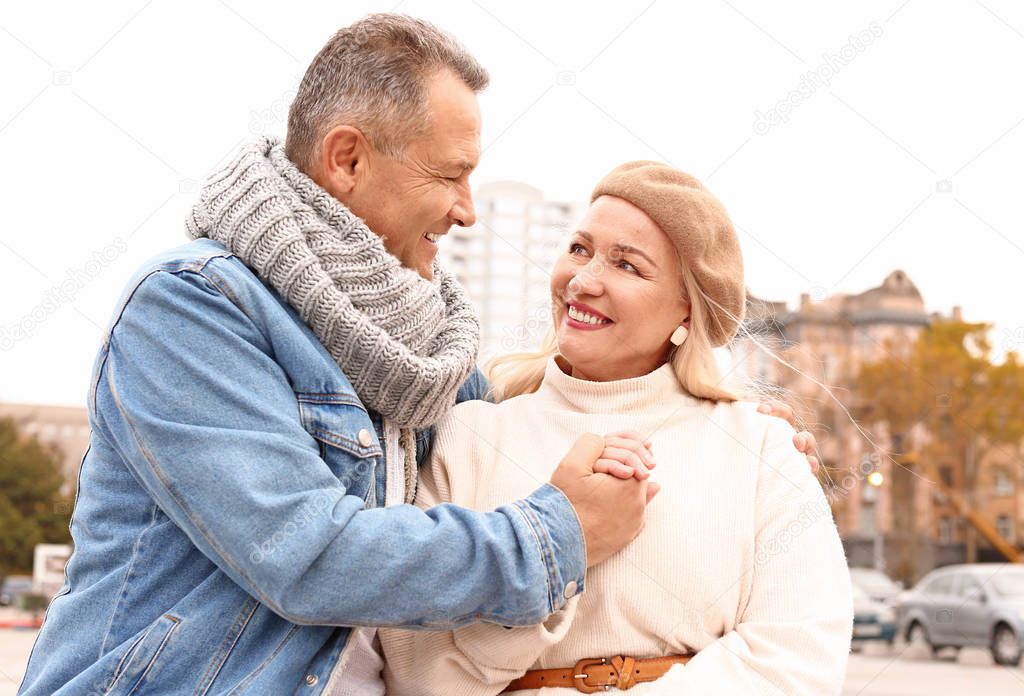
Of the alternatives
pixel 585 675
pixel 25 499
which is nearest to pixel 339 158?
pixel 585 675

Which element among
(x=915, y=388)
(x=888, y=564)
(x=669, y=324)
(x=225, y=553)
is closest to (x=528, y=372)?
(x=669, y=324)

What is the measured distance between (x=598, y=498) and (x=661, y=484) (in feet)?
0.96

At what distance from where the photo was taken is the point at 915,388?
27.3m

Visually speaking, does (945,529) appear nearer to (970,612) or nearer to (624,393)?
(970,612)

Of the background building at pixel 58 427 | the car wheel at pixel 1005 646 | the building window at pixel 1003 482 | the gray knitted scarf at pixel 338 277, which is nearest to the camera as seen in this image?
the gray knitted scarf at pixel 338 277

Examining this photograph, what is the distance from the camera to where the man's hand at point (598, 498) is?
7.14 feet

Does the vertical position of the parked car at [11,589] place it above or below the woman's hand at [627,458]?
below

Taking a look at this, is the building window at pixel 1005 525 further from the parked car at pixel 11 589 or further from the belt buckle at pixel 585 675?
the belt buckle at pixel 585 675

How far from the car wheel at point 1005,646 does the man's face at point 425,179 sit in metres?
14.5

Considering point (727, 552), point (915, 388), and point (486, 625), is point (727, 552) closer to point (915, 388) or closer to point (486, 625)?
point (486, 625)

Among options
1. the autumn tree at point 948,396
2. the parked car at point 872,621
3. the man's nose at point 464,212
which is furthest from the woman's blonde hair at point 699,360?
the autumn tree at point 948,396

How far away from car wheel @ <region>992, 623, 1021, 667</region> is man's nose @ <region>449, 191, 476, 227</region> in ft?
47.3

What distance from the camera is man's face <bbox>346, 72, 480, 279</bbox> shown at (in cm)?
233

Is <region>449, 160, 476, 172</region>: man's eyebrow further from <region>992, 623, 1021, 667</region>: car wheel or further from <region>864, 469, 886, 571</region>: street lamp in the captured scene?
<region>864, 469, 886, 571</region>: street lamp
